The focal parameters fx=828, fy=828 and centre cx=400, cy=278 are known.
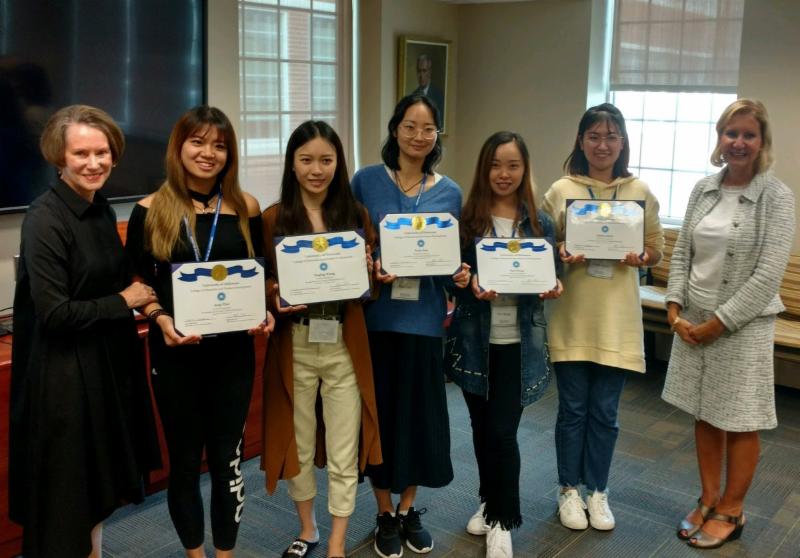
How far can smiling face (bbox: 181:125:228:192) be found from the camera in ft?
7.34

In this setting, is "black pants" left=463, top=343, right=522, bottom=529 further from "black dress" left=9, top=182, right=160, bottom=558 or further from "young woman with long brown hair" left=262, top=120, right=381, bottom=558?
"black dress" left=9, top=182, right=160, bottom=558

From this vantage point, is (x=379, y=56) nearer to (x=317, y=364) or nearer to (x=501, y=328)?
(x=501, y=328)

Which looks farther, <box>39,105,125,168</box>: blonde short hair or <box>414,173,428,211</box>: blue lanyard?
<box>414,173,428,211</box>: blue lanyard

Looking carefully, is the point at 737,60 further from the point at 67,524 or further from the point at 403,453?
the point at 67,524

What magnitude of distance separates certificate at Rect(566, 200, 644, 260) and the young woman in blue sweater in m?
0.42

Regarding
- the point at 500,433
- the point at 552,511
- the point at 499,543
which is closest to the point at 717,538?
the point at 552,511

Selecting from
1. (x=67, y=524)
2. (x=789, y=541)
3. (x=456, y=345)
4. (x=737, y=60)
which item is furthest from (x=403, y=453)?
(x=737, y=60)

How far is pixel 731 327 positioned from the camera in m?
2.70

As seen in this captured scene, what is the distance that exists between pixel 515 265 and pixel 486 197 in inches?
9.6

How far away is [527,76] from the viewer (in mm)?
5457

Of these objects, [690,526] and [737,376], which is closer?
[737,376]

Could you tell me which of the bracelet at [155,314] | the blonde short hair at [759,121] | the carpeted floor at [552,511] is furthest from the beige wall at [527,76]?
the bracelet at [155,314]

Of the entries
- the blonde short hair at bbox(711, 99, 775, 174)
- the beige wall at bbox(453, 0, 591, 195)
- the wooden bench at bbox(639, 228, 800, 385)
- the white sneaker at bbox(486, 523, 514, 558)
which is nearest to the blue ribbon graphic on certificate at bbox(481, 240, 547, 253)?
the blonde short hair at bbox(711, 99, 775, 174)

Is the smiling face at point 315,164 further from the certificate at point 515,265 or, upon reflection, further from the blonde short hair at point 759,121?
the blonde short hair at point 759,121
